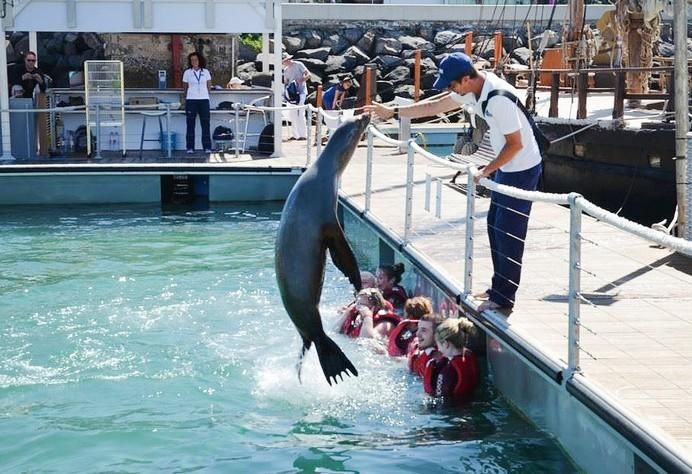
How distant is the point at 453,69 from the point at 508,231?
114cm

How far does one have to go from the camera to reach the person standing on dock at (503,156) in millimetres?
7195

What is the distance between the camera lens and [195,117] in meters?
19.2

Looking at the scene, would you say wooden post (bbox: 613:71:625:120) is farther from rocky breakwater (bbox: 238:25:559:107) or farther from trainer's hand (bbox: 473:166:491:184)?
rocky breakwater (bbox: 238:25:559:107)

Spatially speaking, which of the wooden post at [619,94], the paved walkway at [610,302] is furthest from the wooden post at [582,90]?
the paved walkway at [610,302]

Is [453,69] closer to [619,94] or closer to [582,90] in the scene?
[619,94]

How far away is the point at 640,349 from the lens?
265 inches

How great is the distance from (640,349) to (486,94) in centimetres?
190

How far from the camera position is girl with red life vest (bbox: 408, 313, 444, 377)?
8.12m

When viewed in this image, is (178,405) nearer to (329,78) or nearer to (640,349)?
(640,349)

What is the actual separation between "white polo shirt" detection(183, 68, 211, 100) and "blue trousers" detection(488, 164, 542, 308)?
11.8 m

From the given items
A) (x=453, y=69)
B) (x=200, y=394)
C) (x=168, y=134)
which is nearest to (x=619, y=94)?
(x=453, y=69)

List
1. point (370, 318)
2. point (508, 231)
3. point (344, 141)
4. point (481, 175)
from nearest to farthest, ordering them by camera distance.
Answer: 1. point (344, 141)
2. point (508, 231)
3. point (481, 175)
4. point (370, 318)

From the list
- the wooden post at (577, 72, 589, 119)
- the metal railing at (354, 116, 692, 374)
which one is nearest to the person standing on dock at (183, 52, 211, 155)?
the wooden post at (577, 72, 589, 119)

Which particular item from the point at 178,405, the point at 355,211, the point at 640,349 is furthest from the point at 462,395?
the point at 355,211
